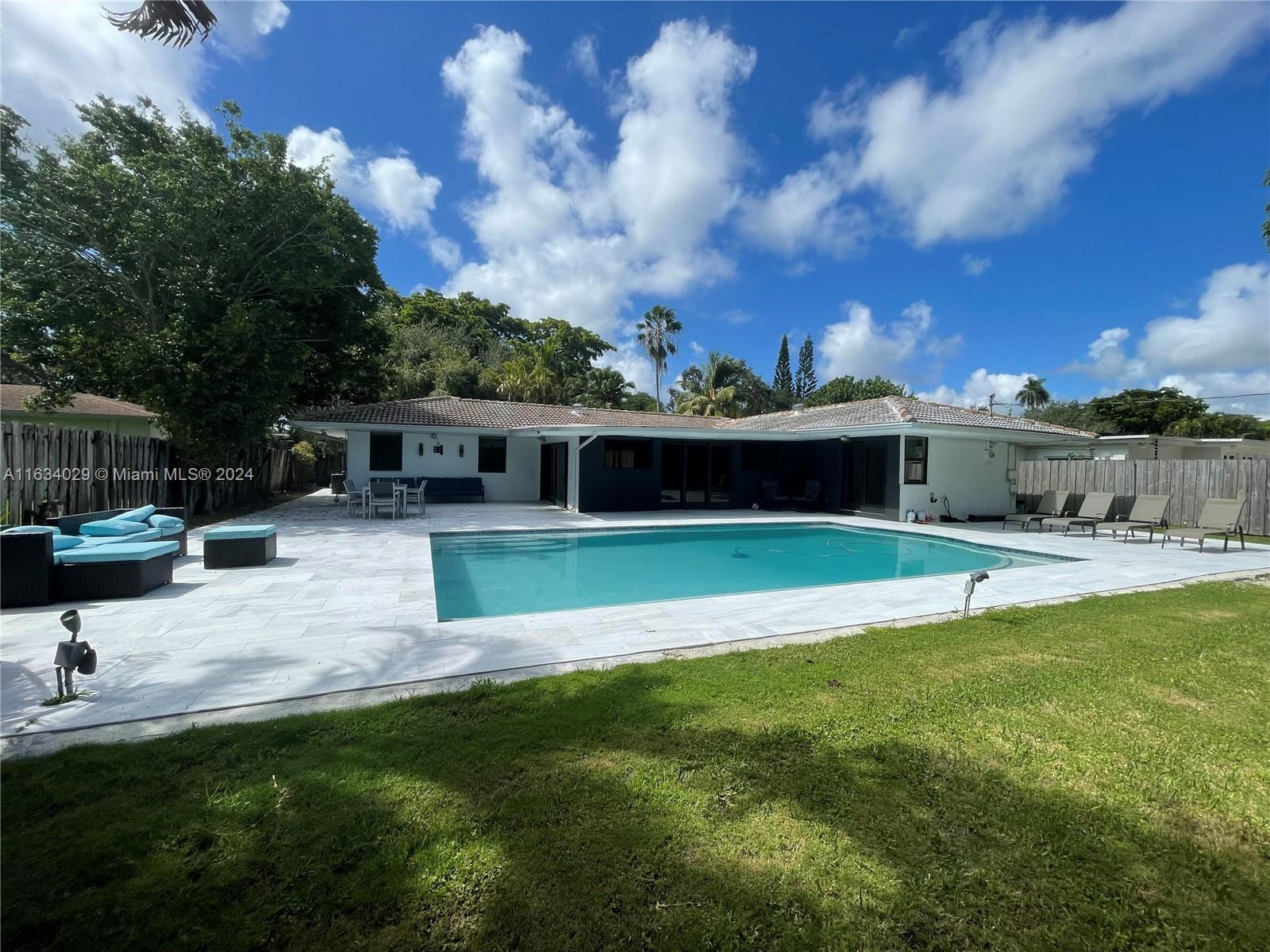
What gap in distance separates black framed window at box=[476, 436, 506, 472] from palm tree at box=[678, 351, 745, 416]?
19.4 metres

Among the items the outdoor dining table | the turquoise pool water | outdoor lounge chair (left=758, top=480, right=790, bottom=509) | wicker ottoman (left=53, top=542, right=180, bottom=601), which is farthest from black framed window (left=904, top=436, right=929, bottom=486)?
wicker ottoman (left=53, top=542, right=180, bottom=601)

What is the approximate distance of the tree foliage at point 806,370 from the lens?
169 feet

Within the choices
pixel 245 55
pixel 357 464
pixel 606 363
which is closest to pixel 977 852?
pixel 245 55

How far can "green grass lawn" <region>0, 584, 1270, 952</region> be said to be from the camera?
1.79 metres

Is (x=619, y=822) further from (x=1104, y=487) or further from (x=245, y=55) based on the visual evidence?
(x=1104, y=487)

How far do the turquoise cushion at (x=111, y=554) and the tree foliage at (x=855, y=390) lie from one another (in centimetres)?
4679

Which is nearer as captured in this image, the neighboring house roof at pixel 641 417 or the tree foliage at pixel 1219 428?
the neighboring house roof at pixel 641 417

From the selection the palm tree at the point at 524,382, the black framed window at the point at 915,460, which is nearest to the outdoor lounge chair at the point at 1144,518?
the black framed window at the point at 915,460

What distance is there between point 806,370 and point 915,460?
38922mm

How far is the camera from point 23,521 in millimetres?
8164

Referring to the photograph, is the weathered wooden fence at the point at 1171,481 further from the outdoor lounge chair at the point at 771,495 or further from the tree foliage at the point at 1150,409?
the tree foliage at the point at 1150,409

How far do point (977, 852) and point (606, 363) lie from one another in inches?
1759

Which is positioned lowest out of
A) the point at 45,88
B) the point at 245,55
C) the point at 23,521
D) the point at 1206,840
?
the point at 1206,840

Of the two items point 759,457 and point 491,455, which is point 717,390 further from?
point 491,455
